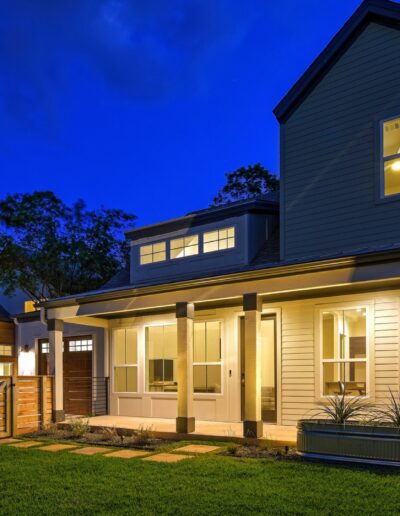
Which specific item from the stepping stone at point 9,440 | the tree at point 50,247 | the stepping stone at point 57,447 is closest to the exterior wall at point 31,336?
the tree at point 50,247

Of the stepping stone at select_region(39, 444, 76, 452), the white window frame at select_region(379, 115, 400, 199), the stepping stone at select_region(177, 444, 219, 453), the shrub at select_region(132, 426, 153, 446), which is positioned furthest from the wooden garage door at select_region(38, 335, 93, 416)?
the white window frame at select_region(379, 115, 400, 199)

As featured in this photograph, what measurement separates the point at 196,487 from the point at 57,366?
7.10m

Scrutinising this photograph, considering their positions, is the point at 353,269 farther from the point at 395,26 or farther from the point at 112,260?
the point at 112,260

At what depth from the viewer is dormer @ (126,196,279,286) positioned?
12734mm

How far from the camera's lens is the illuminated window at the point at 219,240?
42.6 ft

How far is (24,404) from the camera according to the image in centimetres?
1200

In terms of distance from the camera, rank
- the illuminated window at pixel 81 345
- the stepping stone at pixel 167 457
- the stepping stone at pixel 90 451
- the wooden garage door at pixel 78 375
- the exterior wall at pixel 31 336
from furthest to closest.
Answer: the exterior wall at pixel 31 336
the illuminated window at pixel 81 345
the wooden garage door at pixel 78 375
the stepping stone at pixel 90 451
the stepping stone at pixel 167 457

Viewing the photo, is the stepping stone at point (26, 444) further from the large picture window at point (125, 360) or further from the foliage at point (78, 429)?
the large picture window at point (125, 360)

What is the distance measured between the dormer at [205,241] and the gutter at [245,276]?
0.77m

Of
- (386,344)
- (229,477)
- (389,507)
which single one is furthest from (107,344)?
(389,507)

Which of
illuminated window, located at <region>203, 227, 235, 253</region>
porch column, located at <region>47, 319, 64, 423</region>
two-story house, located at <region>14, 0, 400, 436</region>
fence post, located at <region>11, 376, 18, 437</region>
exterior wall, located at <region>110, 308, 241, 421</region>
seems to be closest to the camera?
two-story house, located at <region>14, 0, 400, 436</region>

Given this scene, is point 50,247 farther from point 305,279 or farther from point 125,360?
point 305,279

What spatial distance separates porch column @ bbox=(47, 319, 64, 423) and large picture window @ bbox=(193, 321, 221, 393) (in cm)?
286

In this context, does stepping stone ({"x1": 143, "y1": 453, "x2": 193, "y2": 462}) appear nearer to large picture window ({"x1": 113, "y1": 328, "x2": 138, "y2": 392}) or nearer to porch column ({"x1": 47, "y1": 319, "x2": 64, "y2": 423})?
porch column ({"x1": 47, "y1": 319, "x2": 64, "y2": 423})
